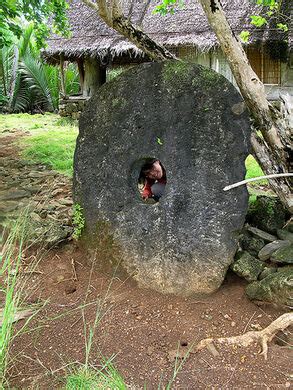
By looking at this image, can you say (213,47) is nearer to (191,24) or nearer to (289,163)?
(191,24)

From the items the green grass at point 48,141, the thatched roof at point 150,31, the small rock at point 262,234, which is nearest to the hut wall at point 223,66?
the thatched roof at point 150,31

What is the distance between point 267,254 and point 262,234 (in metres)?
0.23

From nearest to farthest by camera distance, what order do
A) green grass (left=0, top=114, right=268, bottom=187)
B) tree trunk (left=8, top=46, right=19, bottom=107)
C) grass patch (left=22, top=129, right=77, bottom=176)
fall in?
green grass (left=0, top=114, right=268, bottom=187) → grass patch (left=22, top=129, right=77, bottom=176) → tree trunk (left=8, top=46, right=19, bottom=107)

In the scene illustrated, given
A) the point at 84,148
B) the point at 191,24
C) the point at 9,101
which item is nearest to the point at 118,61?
the point at 191,24

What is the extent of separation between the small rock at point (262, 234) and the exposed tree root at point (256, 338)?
82 cm

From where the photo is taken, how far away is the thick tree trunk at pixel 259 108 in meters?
3.16

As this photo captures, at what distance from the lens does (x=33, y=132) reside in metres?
9.91

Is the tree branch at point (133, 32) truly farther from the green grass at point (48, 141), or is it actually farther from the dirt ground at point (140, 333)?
the green grass at point (48, 141)

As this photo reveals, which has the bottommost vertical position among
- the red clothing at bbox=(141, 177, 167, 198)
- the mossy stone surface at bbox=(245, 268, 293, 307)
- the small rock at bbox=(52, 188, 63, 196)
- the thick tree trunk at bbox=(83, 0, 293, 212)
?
the mossy stone surface at bbox=(245, 268, 293, 307)

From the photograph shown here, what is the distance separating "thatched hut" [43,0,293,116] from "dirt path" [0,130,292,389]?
7605 mm

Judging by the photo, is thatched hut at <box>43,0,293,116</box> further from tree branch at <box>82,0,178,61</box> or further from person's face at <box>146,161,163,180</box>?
person's face at <box>146,161,163,180</box>

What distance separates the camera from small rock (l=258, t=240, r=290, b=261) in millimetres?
3117

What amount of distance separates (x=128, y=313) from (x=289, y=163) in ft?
5.00

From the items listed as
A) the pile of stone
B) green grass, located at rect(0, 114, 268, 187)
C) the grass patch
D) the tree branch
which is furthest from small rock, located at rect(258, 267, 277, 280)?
the grass patch
